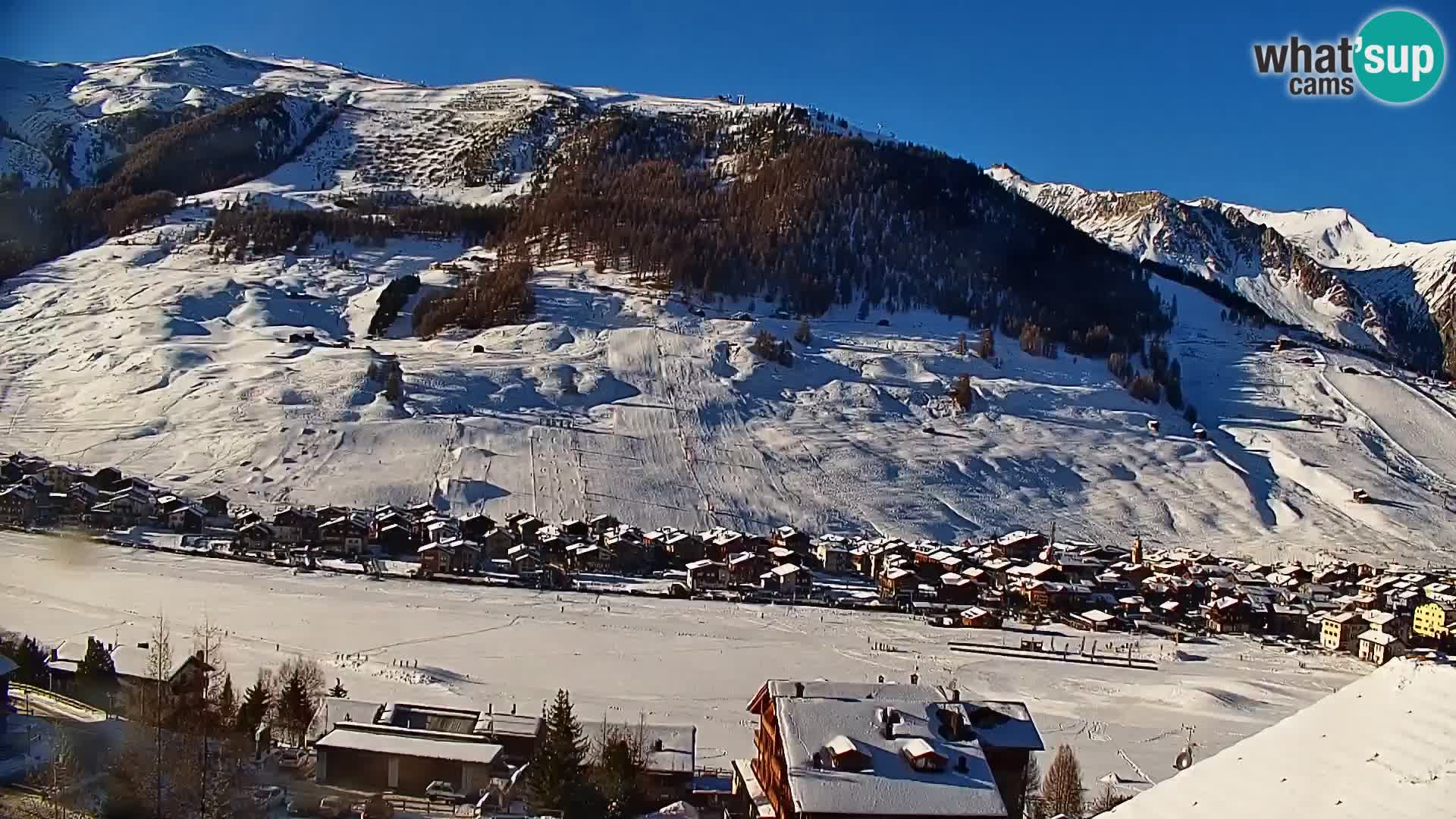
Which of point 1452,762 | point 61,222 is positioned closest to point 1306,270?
point 61,222

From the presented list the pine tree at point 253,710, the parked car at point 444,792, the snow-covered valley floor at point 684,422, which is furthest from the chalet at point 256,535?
the parked car at point 444,792

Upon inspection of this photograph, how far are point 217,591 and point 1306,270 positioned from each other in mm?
158656

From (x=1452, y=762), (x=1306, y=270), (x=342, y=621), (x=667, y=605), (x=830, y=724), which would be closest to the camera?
(x=1452, y=762)

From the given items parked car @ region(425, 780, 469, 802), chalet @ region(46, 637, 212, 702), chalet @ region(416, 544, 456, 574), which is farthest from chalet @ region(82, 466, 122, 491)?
parked car @ region(425, 780, 469, 802)

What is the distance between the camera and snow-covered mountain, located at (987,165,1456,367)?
455 feet

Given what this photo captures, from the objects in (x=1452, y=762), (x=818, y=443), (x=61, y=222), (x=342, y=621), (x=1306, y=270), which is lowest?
(x=342, y=621)

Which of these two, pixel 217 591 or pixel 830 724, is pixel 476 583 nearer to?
pixel 217 591

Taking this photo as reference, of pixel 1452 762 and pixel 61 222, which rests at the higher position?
pixel 61 222

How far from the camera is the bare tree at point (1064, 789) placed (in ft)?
34.9

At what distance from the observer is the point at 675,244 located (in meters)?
59.8

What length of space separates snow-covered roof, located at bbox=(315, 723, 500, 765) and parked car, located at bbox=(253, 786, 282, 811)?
1.08 meters

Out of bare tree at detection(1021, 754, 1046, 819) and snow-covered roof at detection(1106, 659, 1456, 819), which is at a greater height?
snow-covered roof at detection(1106, 659, 1456, 819)

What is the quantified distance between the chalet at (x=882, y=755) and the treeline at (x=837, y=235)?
151 feet

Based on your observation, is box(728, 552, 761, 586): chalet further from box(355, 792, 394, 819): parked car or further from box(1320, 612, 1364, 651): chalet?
box(355, 792, 394, 819): parked car
